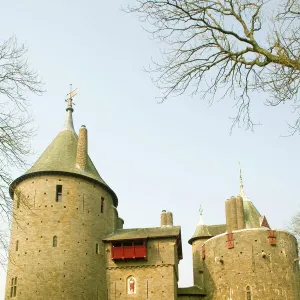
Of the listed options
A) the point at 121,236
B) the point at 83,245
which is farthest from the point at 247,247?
the point at 83,245

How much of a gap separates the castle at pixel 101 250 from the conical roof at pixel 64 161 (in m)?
0.06

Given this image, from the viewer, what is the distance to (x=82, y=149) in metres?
32.6

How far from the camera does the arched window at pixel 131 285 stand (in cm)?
3017

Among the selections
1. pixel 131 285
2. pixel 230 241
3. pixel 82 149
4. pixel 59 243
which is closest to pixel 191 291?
pixel 230 241

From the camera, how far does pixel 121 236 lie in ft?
104

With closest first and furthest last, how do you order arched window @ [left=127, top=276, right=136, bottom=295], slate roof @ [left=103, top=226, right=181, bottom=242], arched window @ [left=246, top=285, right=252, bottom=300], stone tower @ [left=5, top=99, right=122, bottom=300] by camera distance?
stone tower @ [left=5, top=99, right=122, bottom=300] → arched window @ [left=127, top=276, right=136, bottom=295] → slate roof @ [left=103, top=226, right=181, bottom=242] → arched window @ [left=246, top=285, right=252, bottom=300]

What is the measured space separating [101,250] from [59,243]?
10.3ft

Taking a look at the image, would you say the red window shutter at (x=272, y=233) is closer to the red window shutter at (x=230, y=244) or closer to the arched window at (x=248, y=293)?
the red window shutter at (x=230, y=244)

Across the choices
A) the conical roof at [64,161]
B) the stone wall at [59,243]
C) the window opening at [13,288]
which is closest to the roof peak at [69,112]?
the conical roof at [64,161]

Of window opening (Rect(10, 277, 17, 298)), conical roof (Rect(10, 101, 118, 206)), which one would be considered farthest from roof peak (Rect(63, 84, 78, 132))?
window opening (Rect(10, 277, 17, 298))

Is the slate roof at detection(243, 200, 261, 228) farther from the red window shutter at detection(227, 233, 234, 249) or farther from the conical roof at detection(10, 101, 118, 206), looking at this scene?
the conical roof at detection(10, 101, 118, 206)

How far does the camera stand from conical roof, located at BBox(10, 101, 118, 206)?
30938 millimetres

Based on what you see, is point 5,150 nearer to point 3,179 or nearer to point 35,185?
point 3,179

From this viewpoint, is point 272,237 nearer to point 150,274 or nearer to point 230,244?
point 230,244
